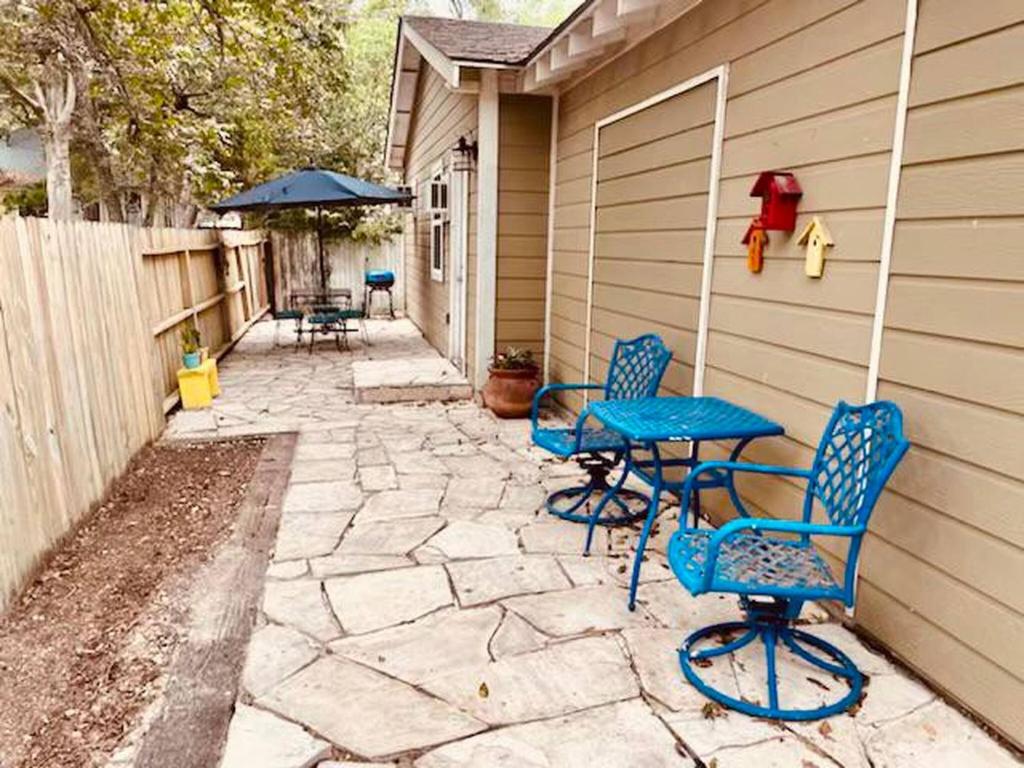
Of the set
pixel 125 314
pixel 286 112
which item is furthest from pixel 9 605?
pixel 286 112

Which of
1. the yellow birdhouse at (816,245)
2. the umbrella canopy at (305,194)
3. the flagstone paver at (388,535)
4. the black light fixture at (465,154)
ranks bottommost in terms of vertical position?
the flagstone paver at (388,535)

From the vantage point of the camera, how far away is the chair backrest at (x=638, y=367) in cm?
359

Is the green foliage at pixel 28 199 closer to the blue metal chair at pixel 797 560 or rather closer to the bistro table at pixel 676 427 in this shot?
the bistro table at pixel 676 427

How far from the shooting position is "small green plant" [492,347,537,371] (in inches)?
219

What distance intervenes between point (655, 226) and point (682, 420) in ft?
5.10

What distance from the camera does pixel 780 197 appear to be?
2709 millimetres

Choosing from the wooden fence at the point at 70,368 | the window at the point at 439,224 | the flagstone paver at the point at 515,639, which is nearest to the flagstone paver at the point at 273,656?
the flagstone paver at the point at 515,639

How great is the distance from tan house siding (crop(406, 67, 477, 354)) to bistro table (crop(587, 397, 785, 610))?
→ 11.9 ft

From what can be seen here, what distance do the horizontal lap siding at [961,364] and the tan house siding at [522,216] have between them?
388 centimetres

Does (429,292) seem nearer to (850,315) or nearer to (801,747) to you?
(850,315)

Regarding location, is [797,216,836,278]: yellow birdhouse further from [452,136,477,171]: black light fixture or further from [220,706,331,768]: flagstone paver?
[452,136,477,171]: black light fixture

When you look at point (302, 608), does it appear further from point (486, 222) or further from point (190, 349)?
point (190, 349)

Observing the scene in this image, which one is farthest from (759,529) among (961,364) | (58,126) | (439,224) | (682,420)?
Result: (58,126)

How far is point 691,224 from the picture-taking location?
140 inches
